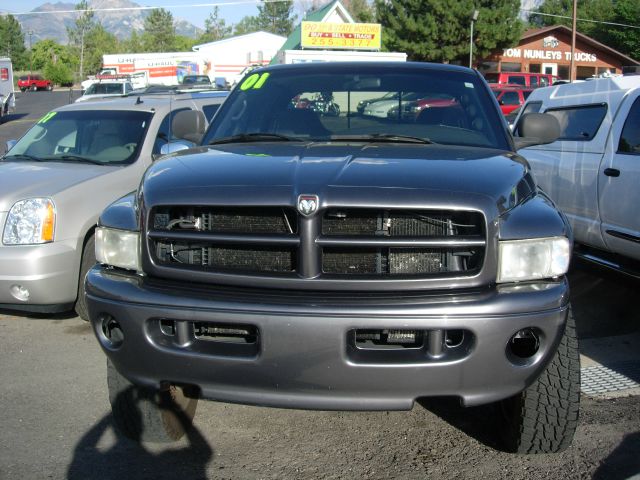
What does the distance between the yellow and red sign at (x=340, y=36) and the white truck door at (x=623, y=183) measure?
25281 millimetres

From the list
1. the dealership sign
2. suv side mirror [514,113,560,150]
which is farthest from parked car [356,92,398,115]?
the dealership sign

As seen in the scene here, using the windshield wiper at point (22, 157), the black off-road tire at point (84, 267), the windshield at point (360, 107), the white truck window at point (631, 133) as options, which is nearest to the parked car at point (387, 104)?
the windshield at point (360, 107)

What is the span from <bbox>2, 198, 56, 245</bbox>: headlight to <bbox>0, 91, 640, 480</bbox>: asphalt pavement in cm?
90

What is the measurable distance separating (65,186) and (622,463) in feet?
14.0

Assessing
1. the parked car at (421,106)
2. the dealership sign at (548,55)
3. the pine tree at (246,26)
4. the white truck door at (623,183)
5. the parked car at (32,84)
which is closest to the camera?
the parked car at (421,106)

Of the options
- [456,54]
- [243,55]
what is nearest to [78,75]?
[243,55]

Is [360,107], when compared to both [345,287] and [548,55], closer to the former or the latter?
[345,287]

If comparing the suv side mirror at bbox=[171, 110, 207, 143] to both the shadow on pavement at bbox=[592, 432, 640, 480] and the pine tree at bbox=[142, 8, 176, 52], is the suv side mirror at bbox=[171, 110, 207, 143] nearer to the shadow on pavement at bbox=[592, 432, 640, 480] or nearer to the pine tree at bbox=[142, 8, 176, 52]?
the shadow on pavement at bbox=[592, 432, 640, 480]

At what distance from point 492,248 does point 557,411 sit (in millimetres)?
898

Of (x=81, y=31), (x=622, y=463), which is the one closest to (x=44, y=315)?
(x=622, y=463)

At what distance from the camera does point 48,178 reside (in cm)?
569

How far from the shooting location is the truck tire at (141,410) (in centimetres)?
353

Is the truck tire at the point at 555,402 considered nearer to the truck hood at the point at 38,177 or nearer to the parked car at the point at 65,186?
the parked car at the point at 65,186

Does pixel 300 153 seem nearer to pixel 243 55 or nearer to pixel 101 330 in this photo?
pixel 101 330
